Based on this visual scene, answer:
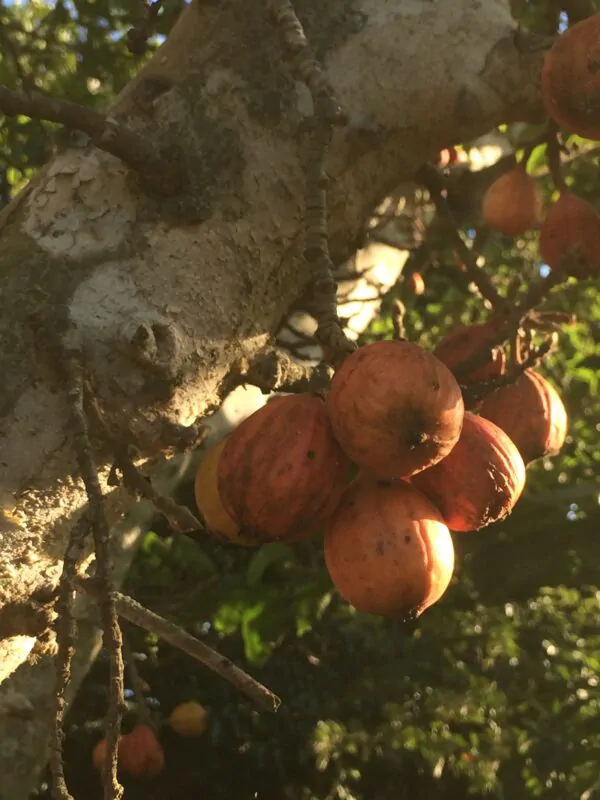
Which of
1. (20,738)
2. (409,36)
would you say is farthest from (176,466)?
(409,36)

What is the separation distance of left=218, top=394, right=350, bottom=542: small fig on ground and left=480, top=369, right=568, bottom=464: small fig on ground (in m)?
0.42

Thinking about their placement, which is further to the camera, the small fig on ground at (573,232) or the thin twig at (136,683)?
the thin twig at (136,683)

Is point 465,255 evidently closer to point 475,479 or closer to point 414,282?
point 475,479

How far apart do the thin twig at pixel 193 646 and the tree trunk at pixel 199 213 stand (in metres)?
0.13

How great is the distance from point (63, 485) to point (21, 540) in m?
0.07

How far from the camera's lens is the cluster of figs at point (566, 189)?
1.14m

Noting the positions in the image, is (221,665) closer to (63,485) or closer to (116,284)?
(63,485)

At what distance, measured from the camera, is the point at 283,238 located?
1.13 m

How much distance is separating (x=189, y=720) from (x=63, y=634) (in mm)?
2486

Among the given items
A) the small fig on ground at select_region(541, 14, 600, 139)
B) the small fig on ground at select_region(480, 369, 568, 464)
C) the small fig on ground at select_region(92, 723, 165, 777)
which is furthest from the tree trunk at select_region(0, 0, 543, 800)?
the small fig on ground at select_region(92, 723, 165, 777)

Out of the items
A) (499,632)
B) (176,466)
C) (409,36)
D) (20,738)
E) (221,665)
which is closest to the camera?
(221,665)

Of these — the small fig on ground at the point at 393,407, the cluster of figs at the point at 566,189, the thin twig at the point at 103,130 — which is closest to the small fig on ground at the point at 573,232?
the cluster of figs at the point at 566,189

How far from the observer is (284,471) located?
1034 mm

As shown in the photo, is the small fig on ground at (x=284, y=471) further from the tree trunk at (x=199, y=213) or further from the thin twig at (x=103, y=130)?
the thin twig at (x=103, y=130)
